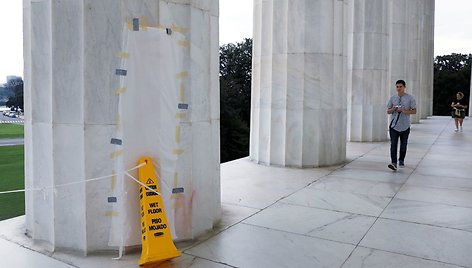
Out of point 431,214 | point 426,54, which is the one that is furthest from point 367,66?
point 426,54

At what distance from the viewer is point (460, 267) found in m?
→ 4.77

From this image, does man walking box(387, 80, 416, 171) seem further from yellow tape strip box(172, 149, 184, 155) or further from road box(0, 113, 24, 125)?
road box(0, 113, 24, 125)

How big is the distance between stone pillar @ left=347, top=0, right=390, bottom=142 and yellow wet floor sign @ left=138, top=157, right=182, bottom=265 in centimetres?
1329

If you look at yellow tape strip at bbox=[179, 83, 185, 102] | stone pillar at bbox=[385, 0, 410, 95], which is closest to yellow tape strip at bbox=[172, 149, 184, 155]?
yellow tape strip at bbox=[179, 83, 185, 102]

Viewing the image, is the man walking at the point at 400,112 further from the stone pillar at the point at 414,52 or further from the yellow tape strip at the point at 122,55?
the stone pillar at the point at 414,52

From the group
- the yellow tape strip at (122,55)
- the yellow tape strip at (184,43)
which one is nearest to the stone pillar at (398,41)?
the yellow tape strip at (184,43)

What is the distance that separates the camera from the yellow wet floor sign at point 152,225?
4902mm

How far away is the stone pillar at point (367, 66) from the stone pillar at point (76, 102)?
12678mm

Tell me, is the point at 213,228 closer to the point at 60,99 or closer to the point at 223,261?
the point at 223,261

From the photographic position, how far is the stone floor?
16.4 feet

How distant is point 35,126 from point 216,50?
2731 mm

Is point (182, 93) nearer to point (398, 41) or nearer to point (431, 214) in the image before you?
point (431, 214)

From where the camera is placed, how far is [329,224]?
Answer: 6.33 meters

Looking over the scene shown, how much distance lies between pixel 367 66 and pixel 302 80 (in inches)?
273
